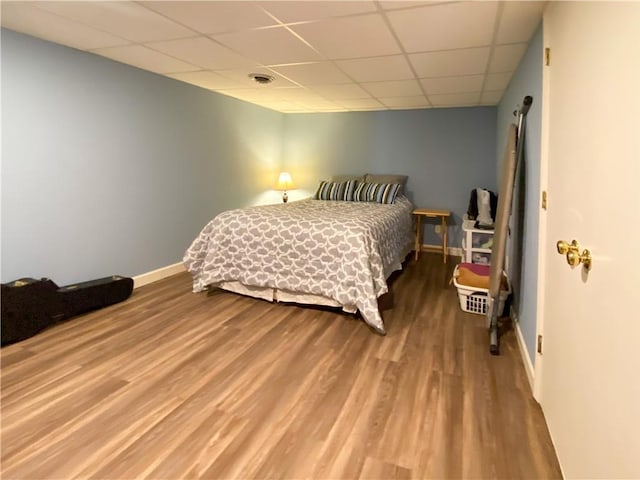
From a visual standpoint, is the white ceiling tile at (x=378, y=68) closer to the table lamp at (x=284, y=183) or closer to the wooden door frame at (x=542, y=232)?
the wooden door frame at (x=542, y=232)

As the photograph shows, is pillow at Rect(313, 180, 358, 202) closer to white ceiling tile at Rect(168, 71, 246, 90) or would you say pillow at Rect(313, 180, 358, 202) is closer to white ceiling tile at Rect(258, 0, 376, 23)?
white ceiling tile at Rect(168, 71, 246, 90)

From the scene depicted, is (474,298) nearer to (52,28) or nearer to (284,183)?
(284,183)

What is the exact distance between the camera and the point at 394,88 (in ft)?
12.1

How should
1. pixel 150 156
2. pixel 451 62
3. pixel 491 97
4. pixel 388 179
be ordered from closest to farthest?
pixel 451 62
pixel 150 156
pixel 491 97
pixel 388 179

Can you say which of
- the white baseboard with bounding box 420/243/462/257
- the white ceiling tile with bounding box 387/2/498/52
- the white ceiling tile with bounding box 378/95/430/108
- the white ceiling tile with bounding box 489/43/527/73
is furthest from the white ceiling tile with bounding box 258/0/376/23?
the white baseboard with bounding box 420/243/462/257

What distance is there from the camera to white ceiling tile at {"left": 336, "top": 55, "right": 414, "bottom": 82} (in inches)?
108

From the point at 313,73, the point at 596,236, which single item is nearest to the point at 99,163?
the point at 313,73

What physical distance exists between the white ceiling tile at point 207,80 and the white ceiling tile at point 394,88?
1354 millimetres

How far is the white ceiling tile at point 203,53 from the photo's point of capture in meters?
2.49

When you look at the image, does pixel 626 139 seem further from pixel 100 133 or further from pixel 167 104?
pixel 167 104

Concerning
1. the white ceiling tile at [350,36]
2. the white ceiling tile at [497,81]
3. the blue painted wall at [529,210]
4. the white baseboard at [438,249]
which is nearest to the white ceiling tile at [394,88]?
the white ceiling tile at [497,81]

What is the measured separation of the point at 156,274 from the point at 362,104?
126 inches

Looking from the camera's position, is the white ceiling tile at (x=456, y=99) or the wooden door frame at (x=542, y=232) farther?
the white ceiling tile at (x=456, y=99)

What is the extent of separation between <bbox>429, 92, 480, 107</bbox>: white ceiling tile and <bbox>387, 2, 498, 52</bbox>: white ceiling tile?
167 cm
